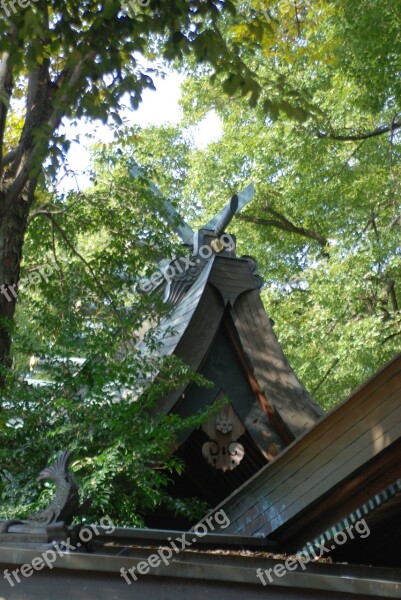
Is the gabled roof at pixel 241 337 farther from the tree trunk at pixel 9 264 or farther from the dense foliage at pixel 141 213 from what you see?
the tree trunk at pixel 9 264

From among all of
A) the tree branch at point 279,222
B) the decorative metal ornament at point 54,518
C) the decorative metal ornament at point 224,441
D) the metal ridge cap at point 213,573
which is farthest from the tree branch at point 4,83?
the tree branch at point 279,222

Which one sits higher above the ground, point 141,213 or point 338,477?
point 141,213

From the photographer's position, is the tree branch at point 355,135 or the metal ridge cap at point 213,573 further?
the tree branch at point 355,135

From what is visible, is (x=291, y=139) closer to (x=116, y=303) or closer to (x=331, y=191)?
(x=331, y=191)

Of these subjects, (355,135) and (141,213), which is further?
(355,135)

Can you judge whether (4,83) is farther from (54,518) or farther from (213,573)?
(213,573)

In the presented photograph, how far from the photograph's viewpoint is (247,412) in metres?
7.19

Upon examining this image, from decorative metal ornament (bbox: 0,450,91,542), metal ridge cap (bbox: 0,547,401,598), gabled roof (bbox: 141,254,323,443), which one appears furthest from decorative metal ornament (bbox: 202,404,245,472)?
metal ridge cap (bbox: 0,547,401,598)

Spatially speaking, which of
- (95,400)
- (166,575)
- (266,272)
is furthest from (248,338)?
(266,272)

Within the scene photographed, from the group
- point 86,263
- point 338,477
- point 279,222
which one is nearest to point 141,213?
point 86,263

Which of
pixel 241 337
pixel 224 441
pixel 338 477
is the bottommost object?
pixel 338 477

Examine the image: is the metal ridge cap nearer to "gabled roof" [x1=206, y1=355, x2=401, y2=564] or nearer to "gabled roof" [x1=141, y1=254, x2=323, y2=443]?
"gabled roof" [x1=206, y1=355, x2=401, y2=564]

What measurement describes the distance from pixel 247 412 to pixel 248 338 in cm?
63

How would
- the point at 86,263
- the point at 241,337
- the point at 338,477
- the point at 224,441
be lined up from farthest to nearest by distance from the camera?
the point at 86,263 → the point at 241,337 → the point at 224,441 → the point at 338,477
